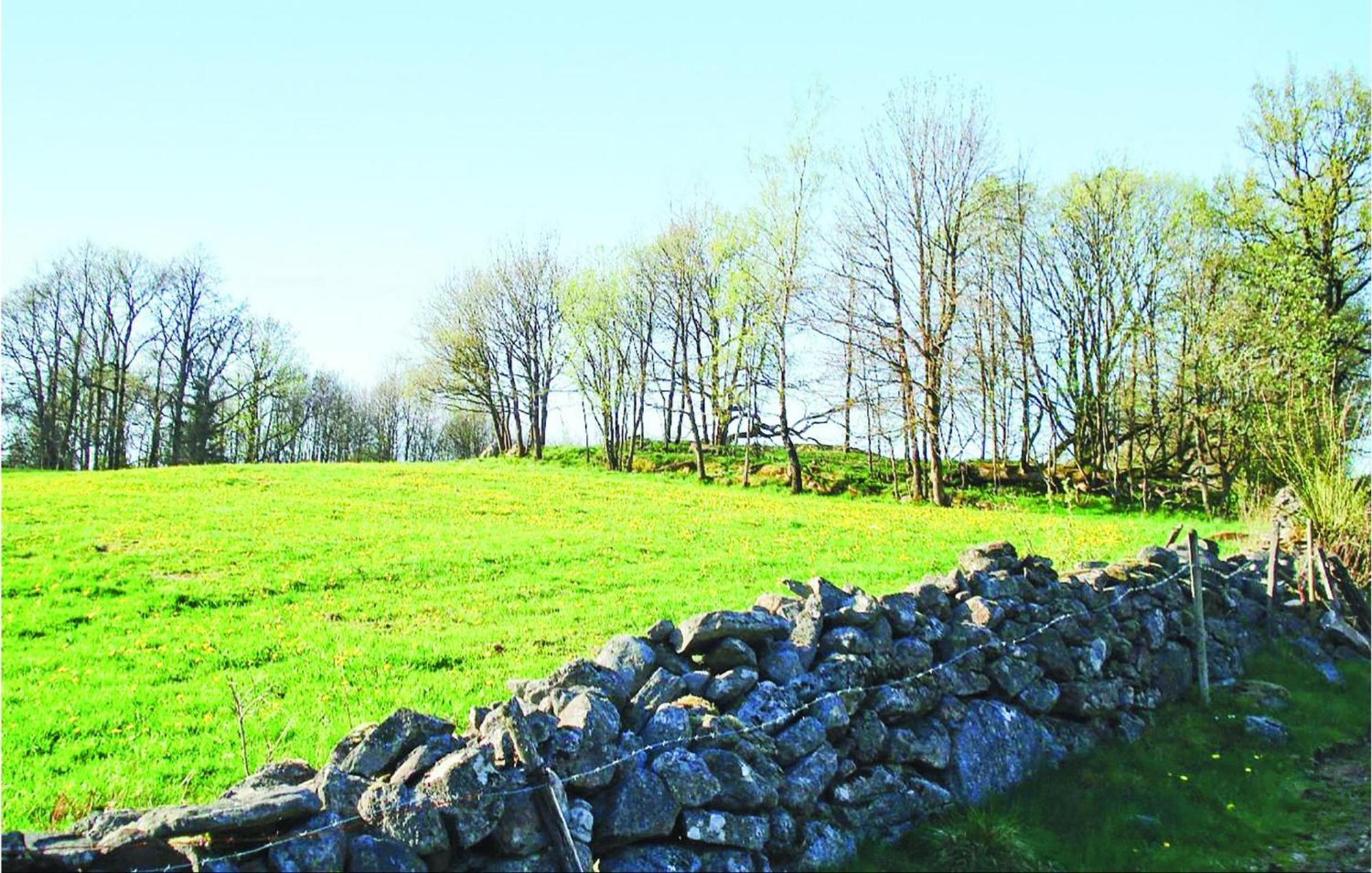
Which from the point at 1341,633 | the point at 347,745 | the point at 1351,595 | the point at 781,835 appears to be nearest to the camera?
the point at 347,745

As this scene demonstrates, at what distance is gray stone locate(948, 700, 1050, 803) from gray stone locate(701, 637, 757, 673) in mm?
1823

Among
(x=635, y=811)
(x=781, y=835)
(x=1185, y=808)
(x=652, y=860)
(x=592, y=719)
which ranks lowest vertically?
(x=1185, y=808)

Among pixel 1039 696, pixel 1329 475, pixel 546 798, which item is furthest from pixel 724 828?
pixel 1329 475

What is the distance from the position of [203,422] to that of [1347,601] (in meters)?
47.8

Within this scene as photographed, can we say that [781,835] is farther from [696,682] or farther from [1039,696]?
[1039,696]

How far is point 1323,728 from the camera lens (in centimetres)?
885

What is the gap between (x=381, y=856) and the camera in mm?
3822

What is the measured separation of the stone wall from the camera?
12.7 feet

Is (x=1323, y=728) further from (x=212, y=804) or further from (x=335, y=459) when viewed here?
(x=335, y=459)

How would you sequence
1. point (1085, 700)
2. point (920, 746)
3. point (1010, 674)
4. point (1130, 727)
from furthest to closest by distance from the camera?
point (1130, 727) → point (1085, 700) → point (1010, 674) → point (920, 746)

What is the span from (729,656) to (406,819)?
96.4 inches

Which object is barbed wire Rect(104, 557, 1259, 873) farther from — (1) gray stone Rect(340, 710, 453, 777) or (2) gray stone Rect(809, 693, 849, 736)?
(1) gray stone Rect(340, 710, 453, 777)

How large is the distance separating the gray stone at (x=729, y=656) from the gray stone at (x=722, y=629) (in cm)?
6

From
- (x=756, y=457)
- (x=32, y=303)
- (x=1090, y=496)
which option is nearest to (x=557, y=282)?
(x=756, y=457)
